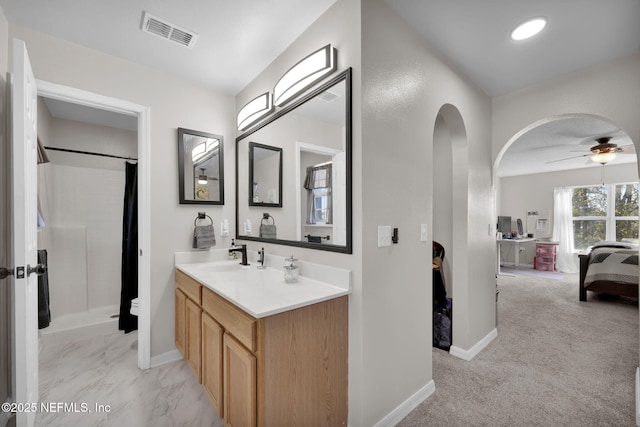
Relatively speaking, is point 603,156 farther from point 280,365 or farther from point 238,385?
point 238,385

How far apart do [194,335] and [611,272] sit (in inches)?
217

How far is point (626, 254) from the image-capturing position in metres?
3.92

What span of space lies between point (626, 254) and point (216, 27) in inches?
231

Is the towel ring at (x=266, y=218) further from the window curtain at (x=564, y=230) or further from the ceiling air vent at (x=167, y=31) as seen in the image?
the window curtain at (x=564, y=230)

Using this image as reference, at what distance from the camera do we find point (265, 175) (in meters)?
2.35

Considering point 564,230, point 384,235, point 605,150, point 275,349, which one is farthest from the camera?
point 564,230

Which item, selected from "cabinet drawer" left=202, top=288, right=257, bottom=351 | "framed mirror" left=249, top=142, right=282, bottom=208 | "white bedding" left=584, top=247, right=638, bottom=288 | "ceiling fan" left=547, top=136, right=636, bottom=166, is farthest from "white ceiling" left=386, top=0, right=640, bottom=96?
"white bedding" left=584, top=247, right=638, bottom=288

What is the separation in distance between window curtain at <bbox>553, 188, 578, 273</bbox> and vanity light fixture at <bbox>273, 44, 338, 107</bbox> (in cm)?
759

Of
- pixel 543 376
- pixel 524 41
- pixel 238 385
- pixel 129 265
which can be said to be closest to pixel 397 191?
pixel 238 385

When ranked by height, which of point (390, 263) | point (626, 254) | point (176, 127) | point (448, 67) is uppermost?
point (448, 67)

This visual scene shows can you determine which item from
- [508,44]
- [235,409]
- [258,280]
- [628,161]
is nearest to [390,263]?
[258,280]

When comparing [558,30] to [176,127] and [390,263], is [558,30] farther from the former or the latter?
[176,127]

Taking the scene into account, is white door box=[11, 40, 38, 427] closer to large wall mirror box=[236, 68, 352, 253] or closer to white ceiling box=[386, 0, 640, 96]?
large wall mirror box=[236, 68, 352, 253]

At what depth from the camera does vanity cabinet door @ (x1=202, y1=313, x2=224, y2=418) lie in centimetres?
152
